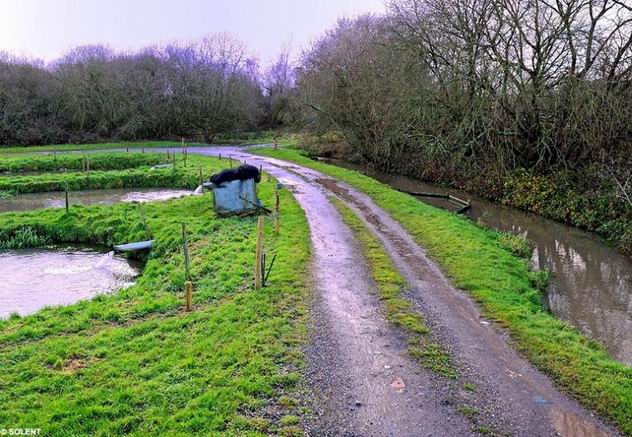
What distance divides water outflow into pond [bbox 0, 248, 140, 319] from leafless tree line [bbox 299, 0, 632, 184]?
2036cm

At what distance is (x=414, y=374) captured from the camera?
8.88m

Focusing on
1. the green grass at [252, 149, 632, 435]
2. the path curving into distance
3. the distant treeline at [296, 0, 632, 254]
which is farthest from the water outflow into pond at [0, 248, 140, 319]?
the distant treeline at [296, 0, 632, 254]

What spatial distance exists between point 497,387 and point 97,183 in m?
30.1

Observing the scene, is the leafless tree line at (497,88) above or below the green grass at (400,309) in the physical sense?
above

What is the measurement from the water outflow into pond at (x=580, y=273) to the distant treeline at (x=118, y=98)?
135ft

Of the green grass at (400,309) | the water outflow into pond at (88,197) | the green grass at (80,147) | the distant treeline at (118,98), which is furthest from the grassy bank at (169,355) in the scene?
the distant treeline at (118,98)

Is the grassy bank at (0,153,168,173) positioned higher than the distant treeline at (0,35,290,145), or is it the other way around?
the distant treeline at (0,35,290,145)

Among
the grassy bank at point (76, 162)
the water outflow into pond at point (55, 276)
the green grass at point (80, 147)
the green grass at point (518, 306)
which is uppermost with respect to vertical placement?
the green grass at point (80, 147)

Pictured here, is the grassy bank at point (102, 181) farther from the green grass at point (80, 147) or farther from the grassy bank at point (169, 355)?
the grassy bank at point (169, 355)

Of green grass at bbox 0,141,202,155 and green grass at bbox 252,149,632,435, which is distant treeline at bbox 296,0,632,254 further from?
green grass at bbox 0,141,202,155

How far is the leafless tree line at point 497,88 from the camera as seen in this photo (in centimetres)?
2467

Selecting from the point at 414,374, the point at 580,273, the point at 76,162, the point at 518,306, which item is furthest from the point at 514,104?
the point at 76,162

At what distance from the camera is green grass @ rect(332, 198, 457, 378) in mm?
9375

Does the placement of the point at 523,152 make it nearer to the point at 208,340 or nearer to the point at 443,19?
the point at 443,19
